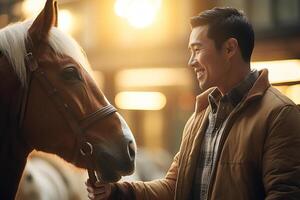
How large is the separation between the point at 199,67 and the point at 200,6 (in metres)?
6.50

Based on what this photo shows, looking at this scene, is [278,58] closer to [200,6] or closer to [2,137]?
[200,6]

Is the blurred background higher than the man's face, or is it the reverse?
the man's face

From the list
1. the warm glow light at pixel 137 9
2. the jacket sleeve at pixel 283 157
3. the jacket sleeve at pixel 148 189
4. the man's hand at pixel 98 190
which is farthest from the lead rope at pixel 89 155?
the warm glow light at pixel 137 9

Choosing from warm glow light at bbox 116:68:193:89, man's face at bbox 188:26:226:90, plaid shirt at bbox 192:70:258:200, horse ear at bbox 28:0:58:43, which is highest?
horse ear at bbox 28:0:58:43

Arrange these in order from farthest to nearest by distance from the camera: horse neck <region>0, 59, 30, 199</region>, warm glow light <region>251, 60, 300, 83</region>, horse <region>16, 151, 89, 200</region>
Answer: warm glow light <region>251, 60, 300, 83</region>, horse <region>16, 151, 89, 200</region>, horse neck <region>0, 59, 30, 199</region>

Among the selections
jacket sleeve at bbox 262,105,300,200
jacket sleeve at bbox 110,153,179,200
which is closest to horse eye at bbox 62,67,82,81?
jacket sleeve at bbox 110,153,179,200

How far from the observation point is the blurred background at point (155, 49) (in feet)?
25.4

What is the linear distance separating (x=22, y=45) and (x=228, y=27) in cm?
94

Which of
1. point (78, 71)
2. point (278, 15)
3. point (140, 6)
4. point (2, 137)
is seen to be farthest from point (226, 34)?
point (278, 15)

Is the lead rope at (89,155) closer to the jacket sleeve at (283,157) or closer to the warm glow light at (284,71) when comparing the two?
the jacket sleeve at (283,157)

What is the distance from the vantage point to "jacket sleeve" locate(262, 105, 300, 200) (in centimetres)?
195

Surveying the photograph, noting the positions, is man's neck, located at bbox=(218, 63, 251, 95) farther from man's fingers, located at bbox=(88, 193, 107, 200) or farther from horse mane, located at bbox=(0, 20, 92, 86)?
Answer: man's fingers, located at bbox=(88, 193, 107, 200)

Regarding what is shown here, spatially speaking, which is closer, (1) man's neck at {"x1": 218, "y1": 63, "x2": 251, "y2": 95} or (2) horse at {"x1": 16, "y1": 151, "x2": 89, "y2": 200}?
(1) man's neck at {"x1": 218, "y1": 63, "x2": 251, "y2": 95}

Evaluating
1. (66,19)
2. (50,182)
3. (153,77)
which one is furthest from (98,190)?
(66,19)
